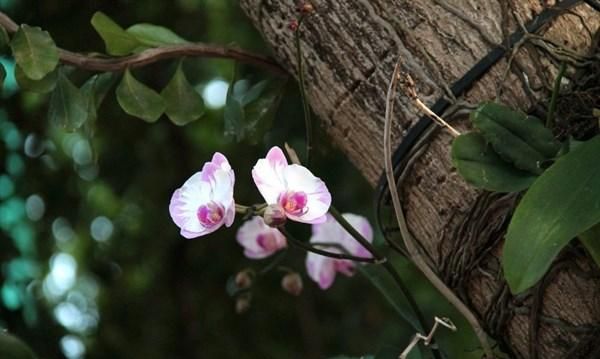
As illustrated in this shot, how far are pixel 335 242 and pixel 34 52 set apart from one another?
11.9 inches

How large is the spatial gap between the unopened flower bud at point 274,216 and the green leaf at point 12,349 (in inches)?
9.0

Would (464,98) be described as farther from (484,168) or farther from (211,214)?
(211,214)

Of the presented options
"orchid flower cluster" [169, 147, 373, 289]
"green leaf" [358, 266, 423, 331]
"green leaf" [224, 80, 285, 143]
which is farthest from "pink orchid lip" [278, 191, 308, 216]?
"green leaf" [224, 80, 285, 143]

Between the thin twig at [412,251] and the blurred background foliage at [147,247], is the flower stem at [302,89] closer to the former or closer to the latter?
the thin twig at [412,251]

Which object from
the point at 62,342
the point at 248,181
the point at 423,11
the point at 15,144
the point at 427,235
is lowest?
the point at 62,342

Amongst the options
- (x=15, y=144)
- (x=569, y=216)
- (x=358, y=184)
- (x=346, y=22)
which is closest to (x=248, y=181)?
(x=358, y=184)

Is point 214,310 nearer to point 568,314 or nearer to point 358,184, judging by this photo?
point 358,184

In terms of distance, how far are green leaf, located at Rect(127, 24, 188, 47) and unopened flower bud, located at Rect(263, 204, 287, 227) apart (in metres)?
0.37

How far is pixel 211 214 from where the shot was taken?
30.1 inches

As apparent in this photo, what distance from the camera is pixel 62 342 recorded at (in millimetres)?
2131

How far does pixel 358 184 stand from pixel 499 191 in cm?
144

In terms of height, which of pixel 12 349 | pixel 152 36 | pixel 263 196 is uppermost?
pixel 263 196

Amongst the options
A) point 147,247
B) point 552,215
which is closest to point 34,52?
point 552,215

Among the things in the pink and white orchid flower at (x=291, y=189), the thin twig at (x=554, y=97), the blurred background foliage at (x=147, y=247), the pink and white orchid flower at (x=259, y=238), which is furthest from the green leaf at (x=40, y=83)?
the blurred background foliage at (x=147, y=247)
